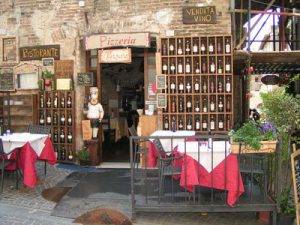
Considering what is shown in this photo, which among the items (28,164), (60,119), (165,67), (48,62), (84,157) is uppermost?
(48,62)

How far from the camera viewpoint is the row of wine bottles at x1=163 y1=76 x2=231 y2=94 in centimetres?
827

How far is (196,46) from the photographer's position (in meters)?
8.32

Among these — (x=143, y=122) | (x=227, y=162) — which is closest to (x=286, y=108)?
(x=227, y=162)

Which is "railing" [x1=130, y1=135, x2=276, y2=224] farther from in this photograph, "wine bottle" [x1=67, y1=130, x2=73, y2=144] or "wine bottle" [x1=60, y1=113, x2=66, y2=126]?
"wine bottle" [x1=60, y1=113, x2=66, y2=126]

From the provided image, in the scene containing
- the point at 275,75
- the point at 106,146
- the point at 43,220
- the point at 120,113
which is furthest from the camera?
the point at 275,75

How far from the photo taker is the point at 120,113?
12297 mm

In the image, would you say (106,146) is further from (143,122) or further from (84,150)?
(143,122)

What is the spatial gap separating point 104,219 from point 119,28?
4.80 m

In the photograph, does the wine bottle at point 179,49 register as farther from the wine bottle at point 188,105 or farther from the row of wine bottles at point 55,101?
the row of wine bottles at point 55,101

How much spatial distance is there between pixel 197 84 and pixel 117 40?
2.04 m

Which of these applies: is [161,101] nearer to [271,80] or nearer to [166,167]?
[166,167]

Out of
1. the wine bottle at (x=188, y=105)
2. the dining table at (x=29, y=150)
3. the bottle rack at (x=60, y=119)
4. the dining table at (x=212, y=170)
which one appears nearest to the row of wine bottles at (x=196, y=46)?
the wine bottle at (x=188, y=105)

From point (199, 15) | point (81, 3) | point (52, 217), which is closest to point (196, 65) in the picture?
point (199, 15)

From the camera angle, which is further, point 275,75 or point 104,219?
point 275,75
